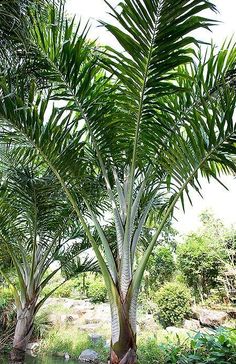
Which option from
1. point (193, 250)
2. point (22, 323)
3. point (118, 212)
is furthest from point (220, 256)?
point (118, 212)

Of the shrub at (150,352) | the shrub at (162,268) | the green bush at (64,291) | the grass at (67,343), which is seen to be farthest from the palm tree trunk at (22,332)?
the green bush at (64,291)

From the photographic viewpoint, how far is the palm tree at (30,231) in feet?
12.4

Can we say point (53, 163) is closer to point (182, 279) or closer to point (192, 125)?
point (192, 125)

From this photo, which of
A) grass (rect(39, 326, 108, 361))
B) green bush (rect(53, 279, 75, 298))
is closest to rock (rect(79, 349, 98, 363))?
grass (rect(39, 326, 108, 361))

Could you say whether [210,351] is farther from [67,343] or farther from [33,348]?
[33,348]

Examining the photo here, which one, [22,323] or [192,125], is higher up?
[192,125]

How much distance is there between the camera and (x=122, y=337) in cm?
264

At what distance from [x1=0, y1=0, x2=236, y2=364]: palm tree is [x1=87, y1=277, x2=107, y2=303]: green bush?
1010 cm

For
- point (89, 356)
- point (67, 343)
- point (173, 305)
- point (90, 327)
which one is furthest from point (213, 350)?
point (90, 327)

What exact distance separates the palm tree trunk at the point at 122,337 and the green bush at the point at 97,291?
33.9 ft

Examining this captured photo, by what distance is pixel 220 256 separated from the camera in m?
10.4

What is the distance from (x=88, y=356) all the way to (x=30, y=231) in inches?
192

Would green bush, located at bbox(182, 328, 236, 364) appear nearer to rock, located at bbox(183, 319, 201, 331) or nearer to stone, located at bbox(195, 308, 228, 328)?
stone, located at bbox(195, 308, 228, 328)

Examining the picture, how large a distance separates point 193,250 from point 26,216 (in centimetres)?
745
